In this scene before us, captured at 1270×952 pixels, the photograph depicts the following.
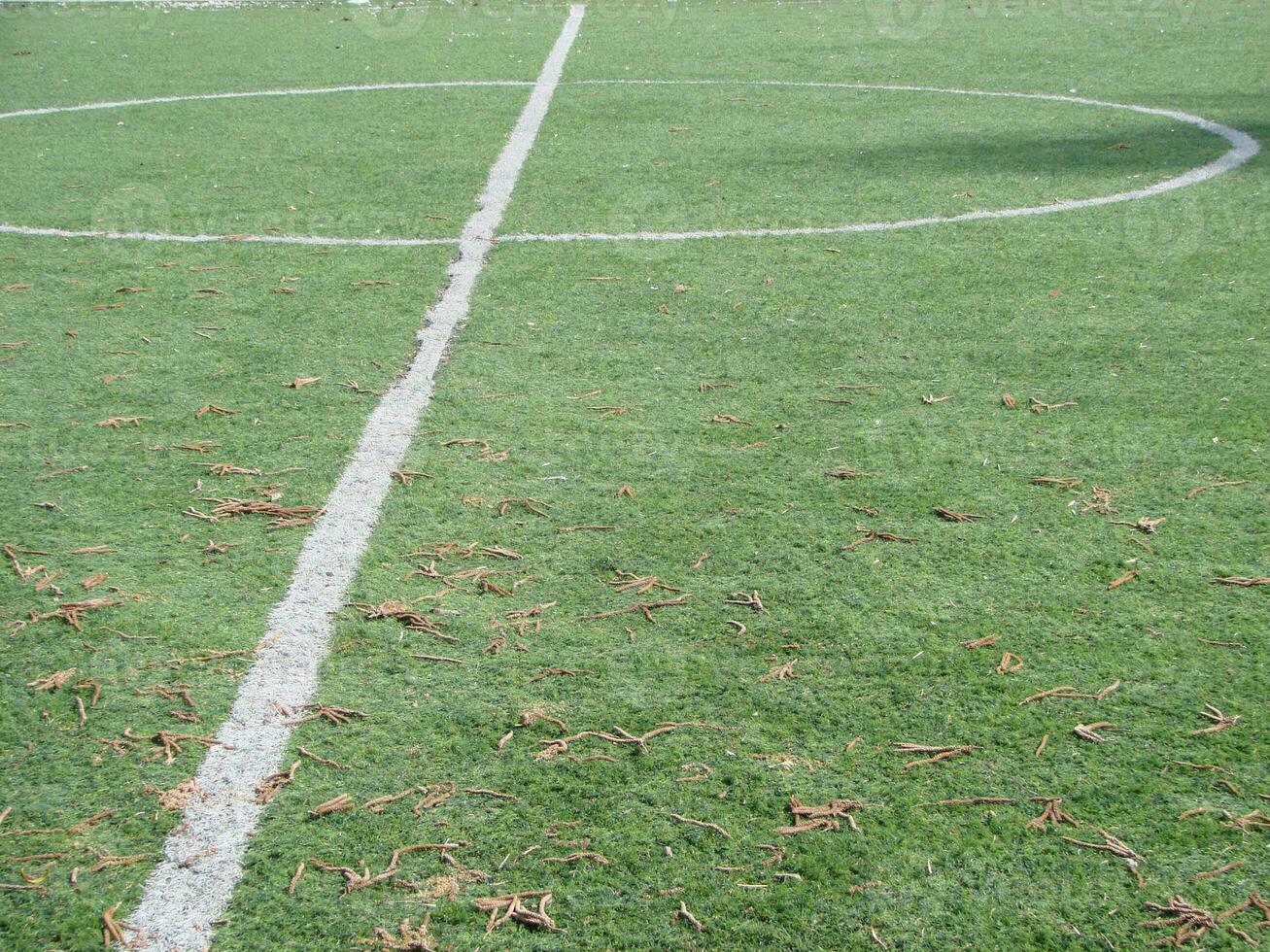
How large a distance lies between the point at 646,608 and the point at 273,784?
1.12 metres

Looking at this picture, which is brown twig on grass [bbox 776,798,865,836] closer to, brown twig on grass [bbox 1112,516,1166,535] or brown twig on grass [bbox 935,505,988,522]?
brown twig on grass [bbox 935,505,988,522]

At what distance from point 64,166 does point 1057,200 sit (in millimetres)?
6228

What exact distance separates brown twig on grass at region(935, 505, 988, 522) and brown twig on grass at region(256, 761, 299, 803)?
2105 millimetres

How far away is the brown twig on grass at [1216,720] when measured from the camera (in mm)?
2982

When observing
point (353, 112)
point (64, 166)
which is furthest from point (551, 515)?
point (353, 112)

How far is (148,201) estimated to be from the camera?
7.40 m

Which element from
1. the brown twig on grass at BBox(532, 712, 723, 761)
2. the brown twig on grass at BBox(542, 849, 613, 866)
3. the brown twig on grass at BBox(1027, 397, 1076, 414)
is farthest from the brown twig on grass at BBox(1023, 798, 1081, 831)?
the brown twig on grass at BBox(1027, 397, 1076, 414)

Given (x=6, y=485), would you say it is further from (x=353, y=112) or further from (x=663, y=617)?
(x=353, y=112)

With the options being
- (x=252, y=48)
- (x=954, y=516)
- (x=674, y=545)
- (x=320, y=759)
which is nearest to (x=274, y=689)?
(x=320, y=759)

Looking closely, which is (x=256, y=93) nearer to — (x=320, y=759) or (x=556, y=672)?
(x=556, y=672)

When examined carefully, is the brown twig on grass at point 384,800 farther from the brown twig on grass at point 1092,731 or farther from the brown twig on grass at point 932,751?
the brown twig on grass at point 1092,731

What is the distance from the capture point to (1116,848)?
2641 mm

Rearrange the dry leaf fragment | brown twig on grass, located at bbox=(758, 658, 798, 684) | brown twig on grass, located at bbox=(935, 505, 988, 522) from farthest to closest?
the dry leaf fragment, brown twig on grass, located at bbox=(935, 505, 988, 522), brown twig on grass, located at bbox=(758, 658, 798, 684)

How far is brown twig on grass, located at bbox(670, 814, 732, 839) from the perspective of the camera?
2.71 m
